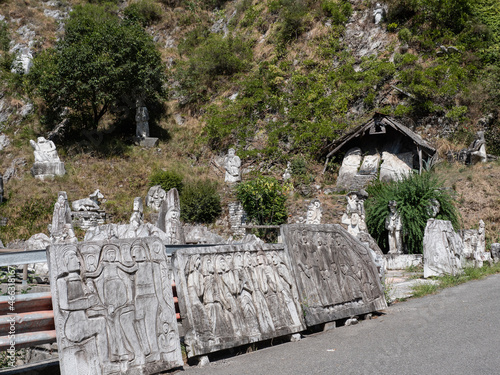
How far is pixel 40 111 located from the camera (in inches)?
1021

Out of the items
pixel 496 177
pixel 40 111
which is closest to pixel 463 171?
pixel 496 177

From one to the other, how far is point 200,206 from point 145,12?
21769mm

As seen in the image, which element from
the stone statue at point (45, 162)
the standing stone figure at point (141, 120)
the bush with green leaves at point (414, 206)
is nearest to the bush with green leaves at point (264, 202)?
the bush with green leaves at point (414, 206)

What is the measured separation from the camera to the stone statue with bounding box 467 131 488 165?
18375 millimetres

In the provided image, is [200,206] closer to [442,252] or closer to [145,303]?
[442,252]

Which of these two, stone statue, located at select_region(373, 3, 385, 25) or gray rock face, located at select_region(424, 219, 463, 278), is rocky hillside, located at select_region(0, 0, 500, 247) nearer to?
stone statue, located at select_region(373, 3, 385, 25)

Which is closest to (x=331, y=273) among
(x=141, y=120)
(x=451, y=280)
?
(x=451, y=280)

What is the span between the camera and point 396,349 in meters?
4.29

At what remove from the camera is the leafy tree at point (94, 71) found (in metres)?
21.8

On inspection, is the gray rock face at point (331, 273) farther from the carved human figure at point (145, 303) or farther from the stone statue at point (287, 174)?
the stone statue at point (287, 174)

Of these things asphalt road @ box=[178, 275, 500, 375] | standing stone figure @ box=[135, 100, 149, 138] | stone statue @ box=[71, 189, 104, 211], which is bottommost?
asphalt road @ box=[178, 275, 500, 375]

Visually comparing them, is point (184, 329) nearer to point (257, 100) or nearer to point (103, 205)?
point (103, 205)

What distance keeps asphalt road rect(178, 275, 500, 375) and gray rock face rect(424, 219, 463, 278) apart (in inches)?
113

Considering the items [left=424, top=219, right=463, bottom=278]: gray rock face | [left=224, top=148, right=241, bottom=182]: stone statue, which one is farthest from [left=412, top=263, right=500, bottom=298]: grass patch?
[left=224, top=148, right=241, bottom=182]: stone statue
